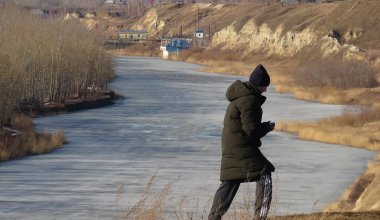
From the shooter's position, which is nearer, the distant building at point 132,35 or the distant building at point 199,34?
the distant building at point 199,34

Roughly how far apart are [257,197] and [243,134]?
0.62m

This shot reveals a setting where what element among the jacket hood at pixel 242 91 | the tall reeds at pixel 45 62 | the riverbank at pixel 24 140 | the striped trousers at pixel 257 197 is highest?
the jacket hood at pixel 242 91

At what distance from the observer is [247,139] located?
323 inches

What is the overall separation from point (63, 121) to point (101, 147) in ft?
28.6

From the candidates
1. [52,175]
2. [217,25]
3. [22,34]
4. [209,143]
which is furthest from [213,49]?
[52,175]

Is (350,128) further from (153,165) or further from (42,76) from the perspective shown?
(42,76)

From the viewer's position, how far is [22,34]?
1474 inches

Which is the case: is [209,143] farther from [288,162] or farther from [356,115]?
[356,115]

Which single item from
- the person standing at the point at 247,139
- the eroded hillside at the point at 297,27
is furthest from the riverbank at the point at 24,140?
the eroded hillside at the point at 297,27

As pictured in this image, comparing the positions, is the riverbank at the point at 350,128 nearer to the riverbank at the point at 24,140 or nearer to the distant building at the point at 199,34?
the riverbank at the point at 24,140

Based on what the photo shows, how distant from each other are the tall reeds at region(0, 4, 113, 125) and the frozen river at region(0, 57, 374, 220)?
200 centimetres

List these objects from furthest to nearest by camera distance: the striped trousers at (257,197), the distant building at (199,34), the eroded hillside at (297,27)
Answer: the distant building at (199,34)
the eroded hillside at (297,27)
the striped trousers at (257,197)

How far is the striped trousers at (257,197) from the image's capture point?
8.23 meters

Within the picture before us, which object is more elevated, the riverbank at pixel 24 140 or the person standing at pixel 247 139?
→ the person standing at pixel 247 139
